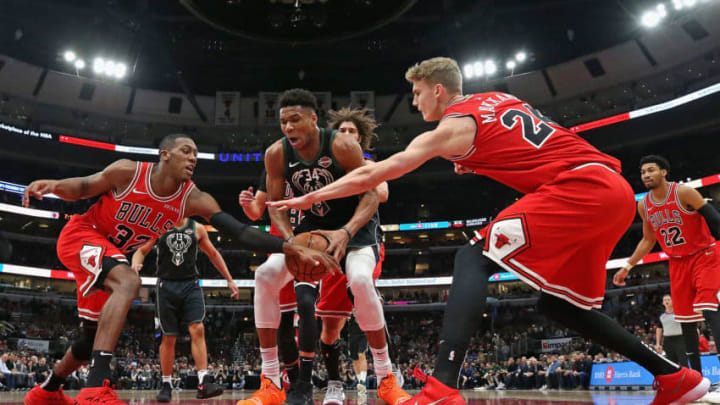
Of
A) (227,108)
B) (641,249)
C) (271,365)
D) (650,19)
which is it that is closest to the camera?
(271,365)

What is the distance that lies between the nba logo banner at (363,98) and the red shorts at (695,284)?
2930cm

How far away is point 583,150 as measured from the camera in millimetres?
2895

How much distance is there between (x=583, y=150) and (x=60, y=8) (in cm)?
2675

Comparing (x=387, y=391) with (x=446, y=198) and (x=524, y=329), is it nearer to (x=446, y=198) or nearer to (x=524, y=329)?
(x=524, y=329)

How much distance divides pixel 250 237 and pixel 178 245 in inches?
142

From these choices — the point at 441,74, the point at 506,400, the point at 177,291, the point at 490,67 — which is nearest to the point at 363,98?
the point at 490,67

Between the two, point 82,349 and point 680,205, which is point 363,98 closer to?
point 680,205

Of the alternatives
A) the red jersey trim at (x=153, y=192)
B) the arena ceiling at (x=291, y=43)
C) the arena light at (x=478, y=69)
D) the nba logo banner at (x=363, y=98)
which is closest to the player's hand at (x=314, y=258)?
the red jersey trim at (x=153, y=192)

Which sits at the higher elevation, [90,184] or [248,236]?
[90,184]

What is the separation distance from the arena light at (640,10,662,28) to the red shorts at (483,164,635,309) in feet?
87.4

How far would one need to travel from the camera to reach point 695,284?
5609 mm

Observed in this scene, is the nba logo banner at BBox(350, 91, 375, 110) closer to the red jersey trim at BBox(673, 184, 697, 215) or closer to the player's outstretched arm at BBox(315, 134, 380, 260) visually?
the red jersey trim at BBox(673, 184, 697, 215)

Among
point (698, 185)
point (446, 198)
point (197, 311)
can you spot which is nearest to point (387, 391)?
point (197, 311)

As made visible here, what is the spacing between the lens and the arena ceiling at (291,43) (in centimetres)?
2492
